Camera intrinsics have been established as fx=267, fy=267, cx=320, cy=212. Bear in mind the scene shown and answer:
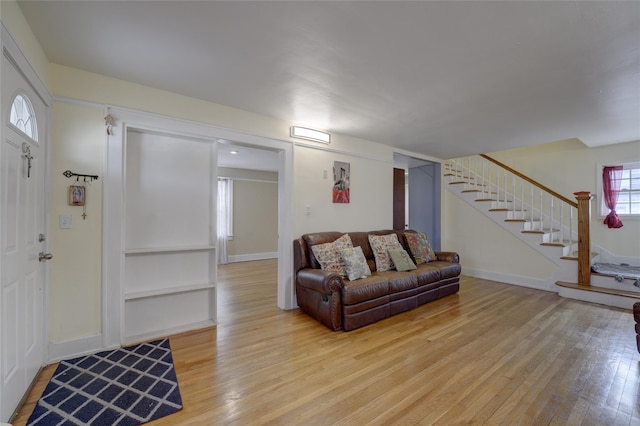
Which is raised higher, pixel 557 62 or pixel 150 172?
pixel 557 62

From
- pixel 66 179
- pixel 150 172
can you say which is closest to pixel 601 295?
pixel 150 172

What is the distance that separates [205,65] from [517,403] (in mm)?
3397

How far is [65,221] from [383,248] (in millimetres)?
3447

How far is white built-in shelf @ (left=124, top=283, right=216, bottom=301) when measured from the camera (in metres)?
2.58

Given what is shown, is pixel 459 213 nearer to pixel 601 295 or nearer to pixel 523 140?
pixel 523 140

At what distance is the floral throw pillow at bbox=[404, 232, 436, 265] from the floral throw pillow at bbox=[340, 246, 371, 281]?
1265 mm

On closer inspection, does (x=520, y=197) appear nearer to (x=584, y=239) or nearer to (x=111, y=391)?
(x=584, y=239)

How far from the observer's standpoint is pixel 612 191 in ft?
15.7

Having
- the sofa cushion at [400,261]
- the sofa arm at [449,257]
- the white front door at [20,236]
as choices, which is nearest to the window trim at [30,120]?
the white front door at [20,236]

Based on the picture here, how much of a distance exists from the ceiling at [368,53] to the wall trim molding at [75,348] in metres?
2.37

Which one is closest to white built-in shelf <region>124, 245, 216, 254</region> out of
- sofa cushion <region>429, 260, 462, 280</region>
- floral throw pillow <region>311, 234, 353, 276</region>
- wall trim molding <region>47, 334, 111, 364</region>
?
wall trim molding <region>47, 334, 111, 364</region>

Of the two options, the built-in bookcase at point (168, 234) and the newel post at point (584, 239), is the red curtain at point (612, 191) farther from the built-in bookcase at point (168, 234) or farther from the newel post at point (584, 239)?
the built-in bookcase at point (168, 234)

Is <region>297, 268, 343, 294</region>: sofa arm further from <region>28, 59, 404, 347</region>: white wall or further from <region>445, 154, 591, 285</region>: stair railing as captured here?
<region>445, 154, 591, 285</region>: stair railing

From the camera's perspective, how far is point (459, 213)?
5758mm
